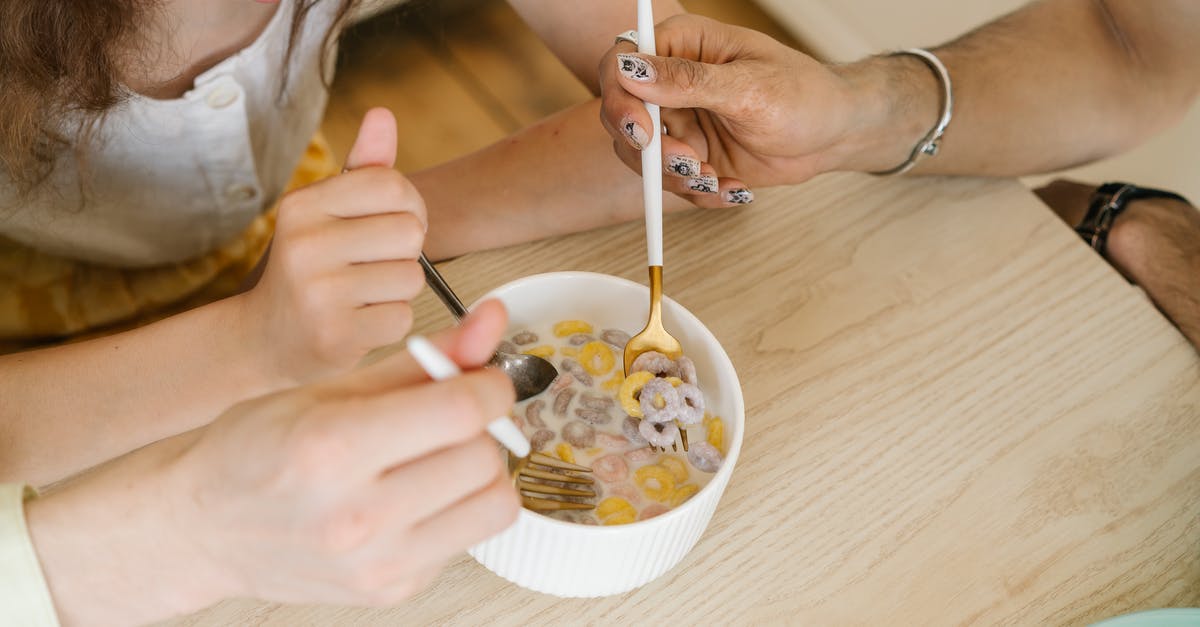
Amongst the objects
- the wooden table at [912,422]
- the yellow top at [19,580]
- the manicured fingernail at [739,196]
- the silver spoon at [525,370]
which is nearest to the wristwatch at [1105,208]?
the wooden table at [912,422]

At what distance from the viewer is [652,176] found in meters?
0.70

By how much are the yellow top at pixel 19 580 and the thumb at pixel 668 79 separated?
1.59 feet

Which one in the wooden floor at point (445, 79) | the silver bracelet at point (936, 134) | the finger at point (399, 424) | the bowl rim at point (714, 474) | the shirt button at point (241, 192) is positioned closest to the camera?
the finger at point (399, 424)

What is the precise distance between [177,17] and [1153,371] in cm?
90

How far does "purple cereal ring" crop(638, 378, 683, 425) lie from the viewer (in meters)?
0.62

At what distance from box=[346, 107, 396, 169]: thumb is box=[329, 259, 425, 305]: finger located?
0.07 m

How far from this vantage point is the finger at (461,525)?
477 mm

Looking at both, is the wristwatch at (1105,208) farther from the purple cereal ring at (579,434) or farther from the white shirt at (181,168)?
the white shirt at (181,168)

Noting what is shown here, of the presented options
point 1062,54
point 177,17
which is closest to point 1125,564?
point 1062,54

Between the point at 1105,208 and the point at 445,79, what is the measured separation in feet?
4.29

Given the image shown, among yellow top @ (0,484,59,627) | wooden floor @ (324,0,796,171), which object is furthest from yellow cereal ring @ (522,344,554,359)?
wooden floor @ (324,0,796,171)

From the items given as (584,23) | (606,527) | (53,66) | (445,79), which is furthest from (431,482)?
(445,79)

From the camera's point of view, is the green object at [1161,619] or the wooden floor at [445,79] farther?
the wooden floor at [445,79]

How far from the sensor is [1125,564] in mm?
697
